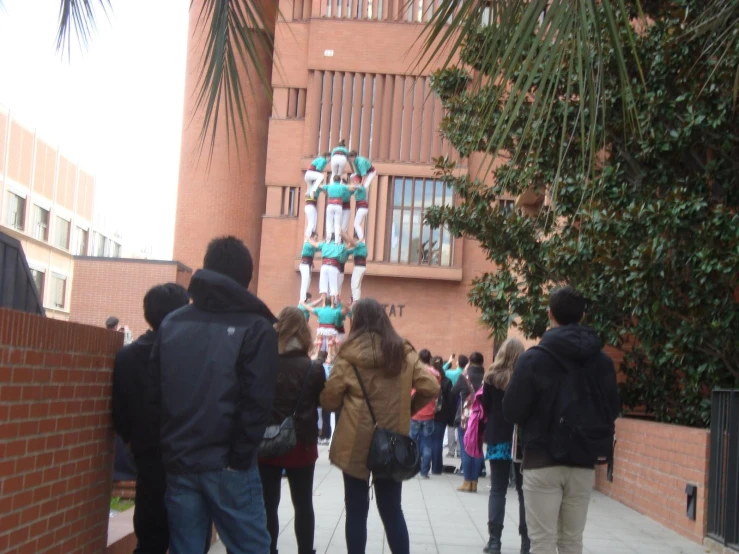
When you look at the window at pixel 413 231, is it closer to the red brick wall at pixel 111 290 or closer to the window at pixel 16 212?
the red brick wall at pixel 111 290

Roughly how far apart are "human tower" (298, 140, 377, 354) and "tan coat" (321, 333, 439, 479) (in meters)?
19.8

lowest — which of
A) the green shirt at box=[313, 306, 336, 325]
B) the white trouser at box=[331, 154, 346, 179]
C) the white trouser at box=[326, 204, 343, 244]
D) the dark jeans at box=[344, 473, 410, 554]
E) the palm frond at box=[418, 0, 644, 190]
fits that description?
the dark jeans at box=[344, 473, 410, 554]

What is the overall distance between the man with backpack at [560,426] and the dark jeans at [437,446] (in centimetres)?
859

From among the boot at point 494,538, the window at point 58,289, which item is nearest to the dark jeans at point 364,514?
the boot at point 494,538

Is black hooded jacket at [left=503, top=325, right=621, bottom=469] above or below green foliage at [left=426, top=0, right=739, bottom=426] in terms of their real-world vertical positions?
below

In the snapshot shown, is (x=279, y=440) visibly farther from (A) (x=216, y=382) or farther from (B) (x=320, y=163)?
(B) (x=320, y=163)

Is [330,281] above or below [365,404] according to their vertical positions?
above

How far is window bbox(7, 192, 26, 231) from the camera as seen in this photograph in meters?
59.5

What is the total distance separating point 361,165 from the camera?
2616cm

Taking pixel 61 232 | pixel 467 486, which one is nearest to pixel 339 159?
pixel 467 486

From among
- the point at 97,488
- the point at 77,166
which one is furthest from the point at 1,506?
the point at 77,166

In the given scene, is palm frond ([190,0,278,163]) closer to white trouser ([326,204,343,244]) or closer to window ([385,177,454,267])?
white trouser ([326,204,343,244])

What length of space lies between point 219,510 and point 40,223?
6387 centimetres

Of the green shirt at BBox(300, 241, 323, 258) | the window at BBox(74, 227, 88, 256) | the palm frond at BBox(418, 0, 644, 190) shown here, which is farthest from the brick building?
the window at BBox(74, 227, 88, 256)
